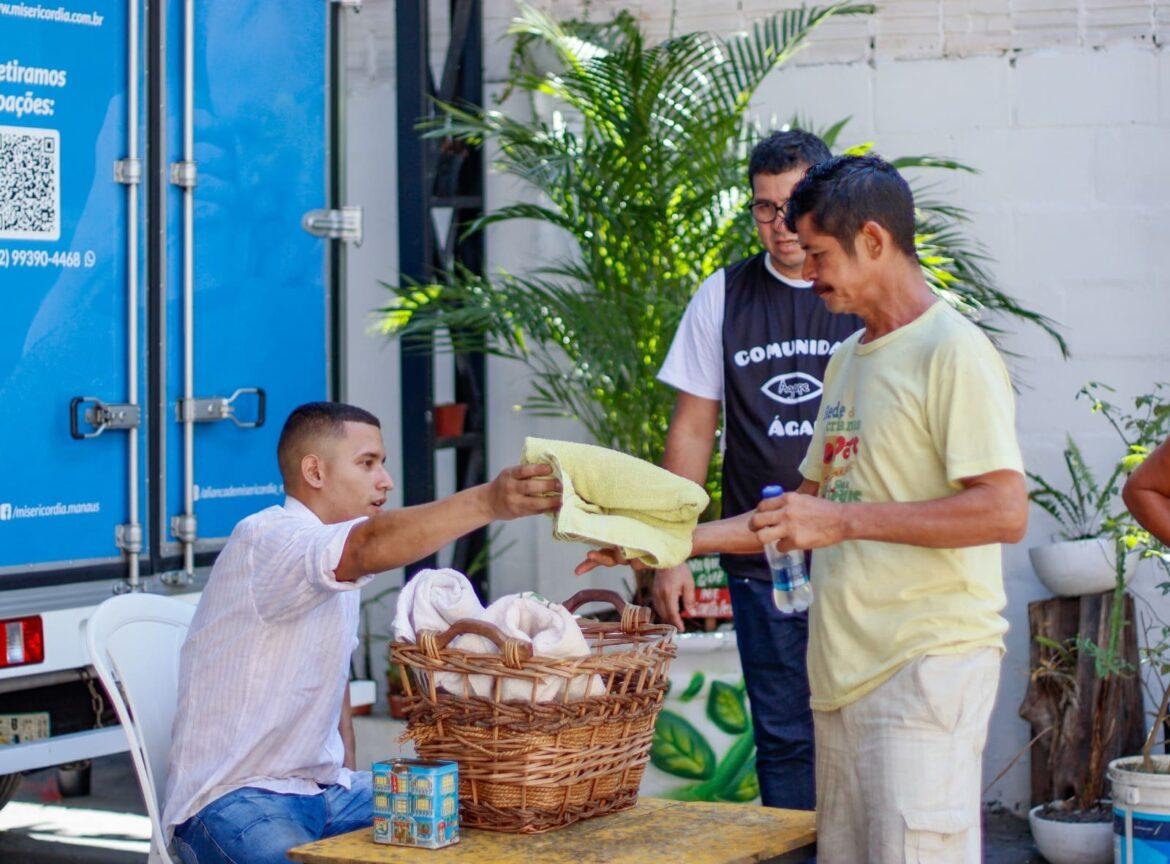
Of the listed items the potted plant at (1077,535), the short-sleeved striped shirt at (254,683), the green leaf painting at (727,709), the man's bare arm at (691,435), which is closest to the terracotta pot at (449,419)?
the green leaf painting at (727,709)

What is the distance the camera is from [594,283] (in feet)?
18.7

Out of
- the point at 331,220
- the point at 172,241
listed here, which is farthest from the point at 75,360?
the point at 331,220

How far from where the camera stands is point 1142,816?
4.59 m

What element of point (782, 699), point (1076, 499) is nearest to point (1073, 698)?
point (1076, 499)

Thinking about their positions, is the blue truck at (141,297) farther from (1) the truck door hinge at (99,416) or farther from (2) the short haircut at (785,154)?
(2) the short haircut at (785,154)

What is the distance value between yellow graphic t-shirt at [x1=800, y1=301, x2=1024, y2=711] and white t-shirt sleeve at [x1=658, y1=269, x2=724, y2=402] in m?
1.12

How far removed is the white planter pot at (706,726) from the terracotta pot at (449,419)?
1.49 metres

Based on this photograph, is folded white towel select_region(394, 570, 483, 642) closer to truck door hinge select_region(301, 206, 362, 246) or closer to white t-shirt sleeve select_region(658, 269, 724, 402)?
white t-shirt sleeve select_region(658, 269, 724, 402)

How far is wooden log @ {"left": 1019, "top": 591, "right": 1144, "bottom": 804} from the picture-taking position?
17.8 ft

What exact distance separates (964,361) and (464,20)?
4.36 meters

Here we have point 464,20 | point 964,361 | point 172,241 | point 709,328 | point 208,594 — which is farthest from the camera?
point 464,20

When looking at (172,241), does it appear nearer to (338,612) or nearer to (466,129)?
(466,129)

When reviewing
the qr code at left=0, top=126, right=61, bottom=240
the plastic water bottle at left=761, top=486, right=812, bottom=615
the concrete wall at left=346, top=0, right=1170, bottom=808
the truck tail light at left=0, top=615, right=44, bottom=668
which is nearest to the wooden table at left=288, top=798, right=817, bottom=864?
the plastic water bottle at left=761, top=486, right=812, bottom=615

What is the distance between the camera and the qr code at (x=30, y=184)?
4.54m
